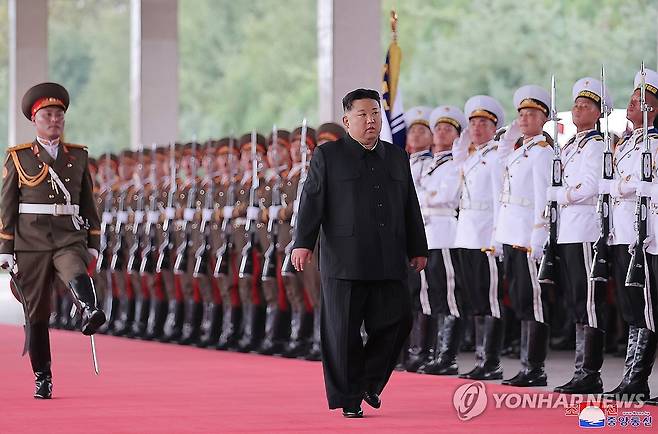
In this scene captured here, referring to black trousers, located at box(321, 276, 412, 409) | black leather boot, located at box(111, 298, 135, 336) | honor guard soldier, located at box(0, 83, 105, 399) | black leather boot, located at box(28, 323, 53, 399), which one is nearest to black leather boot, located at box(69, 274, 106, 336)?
honor guard soldier, located at box(0, 83, 105, 399)

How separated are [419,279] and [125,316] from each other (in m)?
5.92

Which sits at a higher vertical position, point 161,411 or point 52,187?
point 52,187

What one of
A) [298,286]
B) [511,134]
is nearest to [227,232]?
[298,286]

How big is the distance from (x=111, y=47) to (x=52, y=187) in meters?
39.6

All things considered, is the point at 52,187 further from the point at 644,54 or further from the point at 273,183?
the point at 644,54

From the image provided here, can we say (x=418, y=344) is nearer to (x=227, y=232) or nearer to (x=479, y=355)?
(x=479, y=355)

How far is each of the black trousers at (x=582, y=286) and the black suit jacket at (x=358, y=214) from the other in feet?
4.54

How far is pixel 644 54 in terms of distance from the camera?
33.6 m

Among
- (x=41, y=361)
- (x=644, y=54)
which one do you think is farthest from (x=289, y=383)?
(x=644, y=54)

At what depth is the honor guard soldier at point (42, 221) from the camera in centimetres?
948

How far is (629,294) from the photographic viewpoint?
29.6 ft

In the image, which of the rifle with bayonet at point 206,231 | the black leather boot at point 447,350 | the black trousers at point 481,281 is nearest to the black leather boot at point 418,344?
the black leather boot at point 447,350

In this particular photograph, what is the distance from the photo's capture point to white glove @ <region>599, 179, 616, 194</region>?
30.0 feet

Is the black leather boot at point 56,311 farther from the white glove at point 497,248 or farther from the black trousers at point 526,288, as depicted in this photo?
the black trousers at point 526,288
